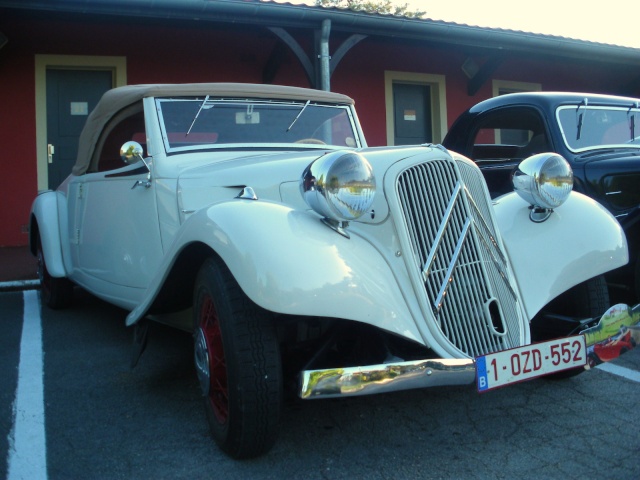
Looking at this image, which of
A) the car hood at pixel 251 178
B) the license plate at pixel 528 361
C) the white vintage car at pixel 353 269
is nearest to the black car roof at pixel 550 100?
the white vintage car at pixel 353 269

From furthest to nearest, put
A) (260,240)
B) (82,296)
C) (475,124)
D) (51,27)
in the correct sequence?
(51,27), (82,296), (475,124), (260,240)

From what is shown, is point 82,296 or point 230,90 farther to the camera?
point 82,296

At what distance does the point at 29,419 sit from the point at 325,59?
570 centimetres

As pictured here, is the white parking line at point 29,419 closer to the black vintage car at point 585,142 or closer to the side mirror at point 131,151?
the side mirror at point 131,151

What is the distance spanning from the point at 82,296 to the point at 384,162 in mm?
3989

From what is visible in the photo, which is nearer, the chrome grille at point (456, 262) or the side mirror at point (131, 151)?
the chrome grille at point (456, 262)

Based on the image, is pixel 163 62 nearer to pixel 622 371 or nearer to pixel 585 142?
pixel 585 142

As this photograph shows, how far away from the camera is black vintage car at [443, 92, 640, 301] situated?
410 cm

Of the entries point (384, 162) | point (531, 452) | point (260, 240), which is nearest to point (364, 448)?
point (531, 452)

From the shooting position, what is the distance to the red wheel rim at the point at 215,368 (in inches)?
89.6

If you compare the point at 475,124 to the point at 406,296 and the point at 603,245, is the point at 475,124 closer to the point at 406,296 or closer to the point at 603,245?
the point at 603,245

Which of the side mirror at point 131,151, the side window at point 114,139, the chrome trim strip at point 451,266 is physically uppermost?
the side window at point 114,139

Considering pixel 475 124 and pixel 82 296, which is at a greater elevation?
pixel 475 124

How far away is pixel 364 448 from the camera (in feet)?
7.63
